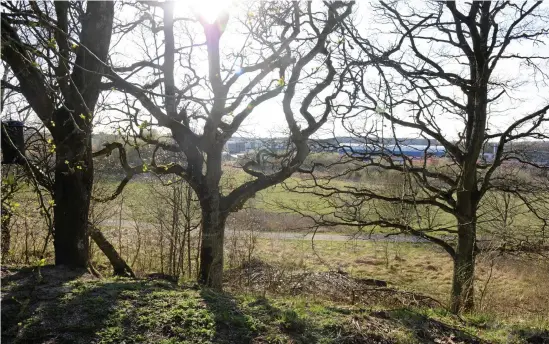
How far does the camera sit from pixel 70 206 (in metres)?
5.30

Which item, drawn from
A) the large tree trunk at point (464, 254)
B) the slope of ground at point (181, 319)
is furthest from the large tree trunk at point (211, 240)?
the large tree trunk at point (464, 254)

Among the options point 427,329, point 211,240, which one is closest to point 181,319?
point 427,329

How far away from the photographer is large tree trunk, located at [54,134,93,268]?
17.2 ft

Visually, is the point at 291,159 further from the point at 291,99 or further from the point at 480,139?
the point at 480,139

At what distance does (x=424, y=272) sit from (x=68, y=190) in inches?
660

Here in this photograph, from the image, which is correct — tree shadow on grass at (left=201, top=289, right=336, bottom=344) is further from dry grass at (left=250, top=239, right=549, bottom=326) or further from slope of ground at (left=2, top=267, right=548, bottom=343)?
dry grass at (left=250, top=239, right=549, bottom=326)

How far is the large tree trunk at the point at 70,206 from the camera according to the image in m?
5.23

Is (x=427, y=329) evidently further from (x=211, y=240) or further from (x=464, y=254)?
(x=464, y=254)

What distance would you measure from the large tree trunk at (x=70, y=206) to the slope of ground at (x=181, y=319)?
0.40m

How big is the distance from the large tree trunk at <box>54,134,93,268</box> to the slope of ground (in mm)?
404

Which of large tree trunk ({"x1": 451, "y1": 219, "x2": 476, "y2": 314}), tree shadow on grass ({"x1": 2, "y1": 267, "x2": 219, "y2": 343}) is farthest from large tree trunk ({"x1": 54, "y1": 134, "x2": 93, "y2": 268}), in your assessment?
large tree trunk ({"x1": 451, "y1": 219, "x2": 476, "y2": 314})

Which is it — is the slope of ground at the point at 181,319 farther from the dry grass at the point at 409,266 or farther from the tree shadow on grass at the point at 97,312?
the dry grass at the point at 409,266

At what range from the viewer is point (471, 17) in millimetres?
9469

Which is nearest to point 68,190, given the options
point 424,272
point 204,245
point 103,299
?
point 103,299
